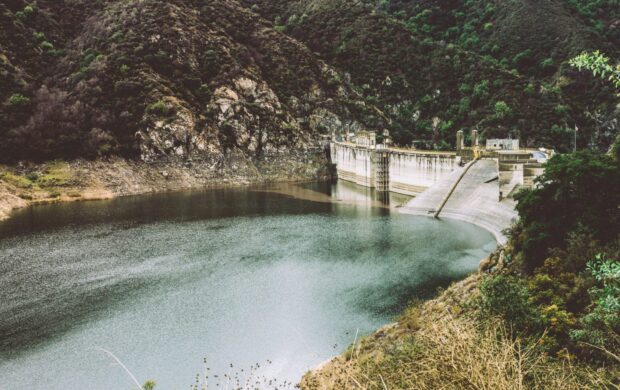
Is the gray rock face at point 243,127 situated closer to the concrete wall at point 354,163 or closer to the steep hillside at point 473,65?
the concrete wall at point 354,163

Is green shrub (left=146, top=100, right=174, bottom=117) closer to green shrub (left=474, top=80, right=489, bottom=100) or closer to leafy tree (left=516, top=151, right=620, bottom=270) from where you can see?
green shrub (left=474, top=80, right=489, bottom=100)

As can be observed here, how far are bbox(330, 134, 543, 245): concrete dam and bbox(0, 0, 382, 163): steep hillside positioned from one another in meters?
18.1

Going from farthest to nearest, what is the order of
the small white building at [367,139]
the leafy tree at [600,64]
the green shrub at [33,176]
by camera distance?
the small white building at [367,139]
the green shrub at [33,176]
the leafy tree at [600,64]

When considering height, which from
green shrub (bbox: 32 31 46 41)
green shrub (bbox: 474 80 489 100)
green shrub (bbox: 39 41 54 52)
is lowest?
green shrub (bbox: 474 80 489 100)

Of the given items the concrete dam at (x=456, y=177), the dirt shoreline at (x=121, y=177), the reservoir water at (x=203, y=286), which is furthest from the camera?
the dirt shoreline at (x=121, y=177)

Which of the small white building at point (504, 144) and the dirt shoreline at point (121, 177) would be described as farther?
the dirt shoreline at point (121, 177)

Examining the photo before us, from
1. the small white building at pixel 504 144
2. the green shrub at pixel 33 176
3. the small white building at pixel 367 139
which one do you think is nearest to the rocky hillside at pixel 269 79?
the green shrub at pixel 33 176

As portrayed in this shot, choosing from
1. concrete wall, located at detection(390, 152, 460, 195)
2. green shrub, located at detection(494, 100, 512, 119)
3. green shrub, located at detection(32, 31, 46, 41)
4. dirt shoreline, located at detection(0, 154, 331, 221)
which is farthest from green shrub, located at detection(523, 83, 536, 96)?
green shrub, located at detection(32, 31, 46, 41)

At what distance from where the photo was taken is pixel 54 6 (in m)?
99.8

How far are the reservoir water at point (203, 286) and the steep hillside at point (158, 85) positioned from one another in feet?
76.3

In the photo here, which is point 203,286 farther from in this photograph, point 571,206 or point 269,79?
point 269,79

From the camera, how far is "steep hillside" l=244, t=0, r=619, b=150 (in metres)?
85.7

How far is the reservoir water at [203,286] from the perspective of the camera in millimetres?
22203

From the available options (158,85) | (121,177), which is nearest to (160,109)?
(158,85)
